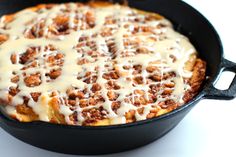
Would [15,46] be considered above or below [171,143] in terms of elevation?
above

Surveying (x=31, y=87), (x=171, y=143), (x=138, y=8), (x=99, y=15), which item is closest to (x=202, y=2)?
(x=138, y=8)

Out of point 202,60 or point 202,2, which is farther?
point 202,2

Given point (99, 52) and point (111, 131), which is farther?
point (99, 52)

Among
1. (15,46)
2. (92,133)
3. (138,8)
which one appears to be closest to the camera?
(92,133)

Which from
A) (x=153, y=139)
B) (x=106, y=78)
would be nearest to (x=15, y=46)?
(x=106, y=78)

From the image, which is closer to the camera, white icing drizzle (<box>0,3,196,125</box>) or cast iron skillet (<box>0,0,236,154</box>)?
cast iron skillet (<box>0,0,236,154</box>)

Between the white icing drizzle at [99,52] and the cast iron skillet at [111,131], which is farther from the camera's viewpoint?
the white icing drizzle at [99,52]

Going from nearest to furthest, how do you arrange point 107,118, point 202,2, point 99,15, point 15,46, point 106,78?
point 107,118, point 106,78, point 15,46, point 99,15, point 202,2

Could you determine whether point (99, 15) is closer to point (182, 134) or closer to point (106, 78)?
point (106, 78)
